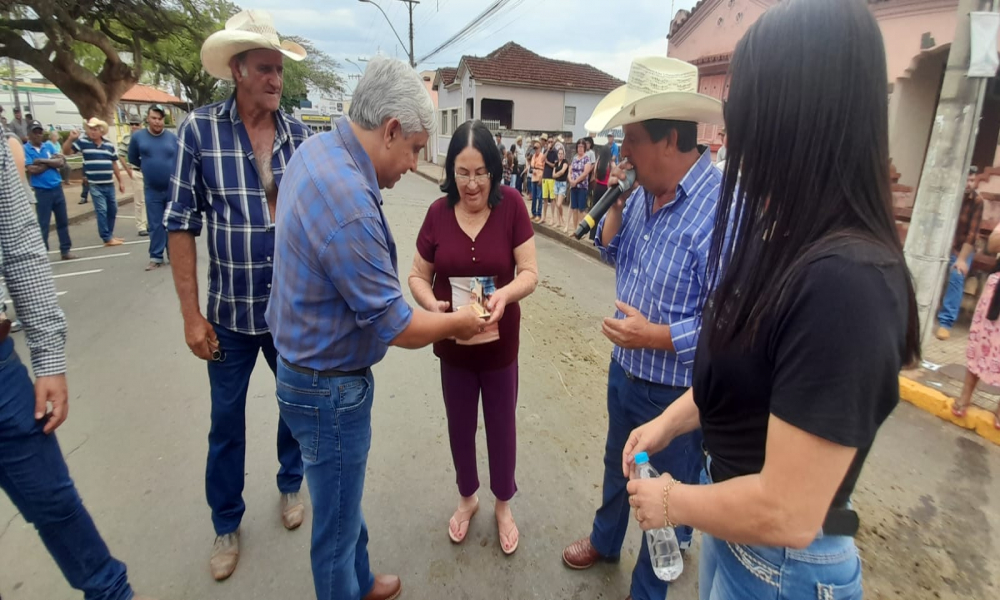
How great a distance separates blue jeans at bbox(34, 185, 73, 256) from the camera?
718cm

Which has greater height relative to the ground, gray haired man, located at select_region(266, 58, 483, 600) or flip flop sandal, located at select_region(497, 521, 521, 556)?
gray haired man, located at select_region(266, 58, 483, 600)

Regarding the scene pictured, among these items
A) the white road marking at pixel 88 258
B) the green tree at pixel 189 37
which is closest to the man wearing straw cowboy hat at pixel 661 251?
the white road marking at pixel 88 258

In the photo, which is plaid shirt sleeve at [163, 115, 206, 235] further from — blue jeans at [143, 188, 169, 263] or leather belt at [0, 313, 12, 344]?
blue jeans at [143, 188, 169, 263]

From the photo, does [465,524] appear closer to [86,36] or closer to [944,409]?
[944,409]

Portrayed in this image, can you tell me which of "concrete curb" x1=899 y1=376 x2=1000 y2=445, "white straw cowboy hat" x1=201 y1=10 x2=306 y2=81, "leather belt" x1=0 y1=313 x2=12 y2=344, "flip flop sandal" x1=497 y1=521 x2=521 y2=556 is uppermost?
"white straw cowboy hat" x1=201 y1=10 x2=306 y2=81

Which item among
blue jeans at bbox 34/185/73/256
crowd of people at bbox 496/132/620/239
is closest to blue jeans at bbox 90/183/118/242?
blue jeans at bbox 34/185/73/256

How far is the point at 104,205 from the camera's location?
8227 millimetres

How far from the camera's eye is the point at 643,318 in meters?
1.86

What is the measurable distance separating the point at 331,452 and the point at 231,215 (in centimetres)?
115

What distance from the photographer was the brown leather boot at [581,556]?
244 centimetres

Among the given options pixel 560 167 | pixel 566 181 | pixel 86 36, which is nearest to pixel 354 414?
pixel 560 167

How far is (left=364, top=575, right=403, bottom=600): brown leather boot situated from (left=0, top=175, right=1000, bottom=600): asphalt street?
0.06 meters

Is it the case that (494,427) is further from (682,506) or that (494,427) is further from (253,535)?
(682,506)

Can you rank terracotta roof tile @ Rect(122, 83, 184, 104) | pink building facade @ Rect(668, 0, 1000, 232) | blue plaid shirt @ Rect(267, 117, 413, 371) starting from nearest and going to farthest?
blue plaid shirt @ Rect(267, 117, 413, 371)
pink building facade @ Rect(668, 0, 1000, 232)
terracotta roof tile @ Rect(122, 83, 184, 104)
